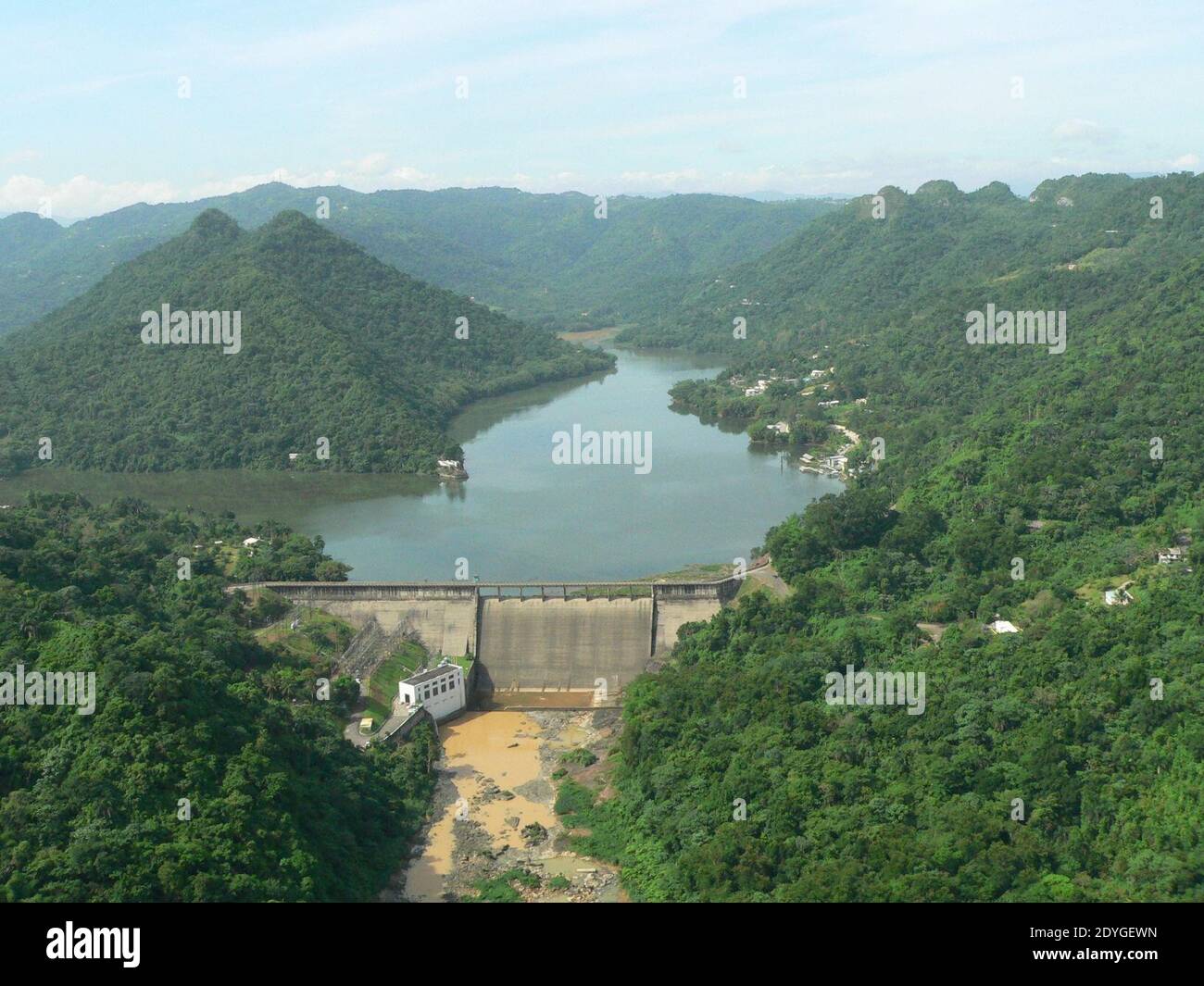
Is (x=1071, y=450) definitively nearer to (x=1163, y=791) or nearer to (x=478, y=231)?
(x=1163, y=791)

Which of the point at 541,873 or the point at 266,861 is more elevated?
the point at 266,861

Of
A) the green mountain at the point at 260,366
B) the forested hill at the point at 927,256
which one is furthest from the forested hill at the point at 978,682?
the green mountain at the point at 260,366

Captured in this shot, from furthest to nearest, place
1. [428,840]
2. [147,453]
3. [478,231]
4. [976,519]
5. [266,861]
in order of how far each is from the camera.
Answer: [478,231]
[147,453]
[976,519]
[428,840]
[266,861]

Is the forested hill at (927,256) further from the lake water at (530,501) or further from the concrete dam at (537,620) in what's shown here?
the concrete dam at (537,620)

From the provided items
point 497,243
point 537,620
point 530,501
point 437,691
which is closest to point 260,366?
point 530,501

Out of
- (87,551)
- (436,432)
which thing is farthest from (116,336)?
(87,551)

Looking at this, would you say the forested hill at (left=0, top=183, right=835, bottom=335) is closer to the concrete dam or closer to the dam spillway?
the concrete dam

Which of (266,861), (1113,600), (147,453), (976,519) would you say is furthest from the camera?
(147,453)
